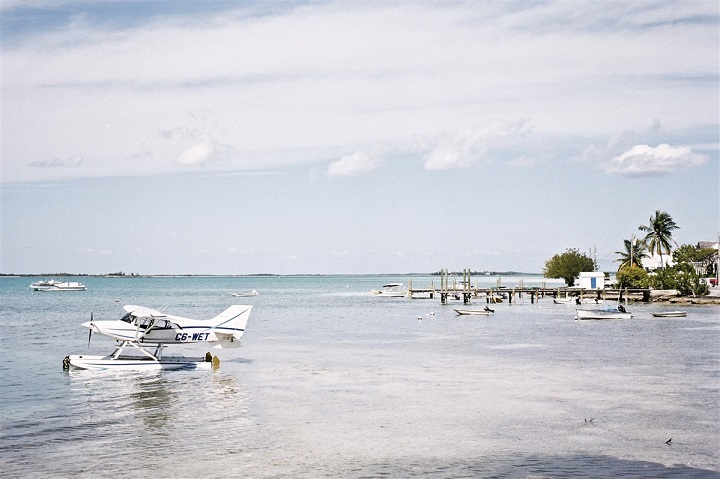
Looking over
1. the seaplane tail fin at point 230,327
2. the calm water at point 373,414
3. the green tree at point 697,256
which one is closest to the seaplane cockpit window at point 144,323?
the calm water at point 373,414

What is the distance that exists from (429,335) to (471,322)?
13.2m

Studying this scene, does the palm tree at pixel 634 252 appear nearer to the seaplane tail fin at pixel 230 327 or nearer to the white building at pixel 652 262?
the white building at pixel 652 262

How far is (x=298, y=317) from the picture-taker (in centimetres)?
A: 6606

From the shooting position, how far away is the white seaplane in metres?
27.2

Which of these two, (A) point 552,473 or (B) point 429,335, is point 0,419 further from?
(B) point 429,335

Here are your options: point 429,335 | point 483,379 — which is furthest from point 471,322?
point 483,379

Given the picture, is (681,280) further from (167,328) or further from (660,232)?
(167,328)

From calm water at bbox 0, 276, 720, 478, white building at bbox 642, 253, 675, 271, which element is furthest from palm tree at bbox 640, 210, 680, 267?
calm water at bbox 0, 276, 720, 478

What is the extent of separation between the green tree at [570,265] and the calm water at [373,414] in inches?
3648

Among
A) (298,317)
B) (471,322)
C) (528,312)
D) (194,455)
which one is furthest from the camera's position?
(528,312)

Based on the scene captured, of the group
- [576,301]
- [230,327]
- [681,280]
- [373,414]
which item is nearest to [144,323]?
[230,327]

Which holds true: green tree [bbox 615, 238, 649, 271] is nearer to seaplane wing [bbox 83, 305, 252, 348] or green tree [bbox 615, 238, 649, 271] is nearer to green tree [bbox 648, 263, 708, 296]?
green tree [bbox 648, 263, 708, 296]

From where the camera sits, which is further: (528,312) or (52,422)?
(528,312)

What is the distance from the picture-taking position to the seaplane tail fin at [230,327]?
28641 millimetres
